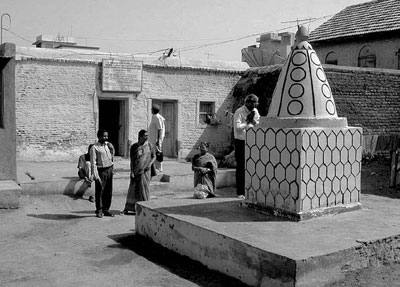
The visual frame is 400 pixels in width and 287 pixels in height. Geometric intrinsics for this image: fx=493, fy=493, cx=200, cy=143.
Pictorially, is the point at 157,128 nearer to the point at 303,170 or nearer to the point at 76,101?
the point at 76,101

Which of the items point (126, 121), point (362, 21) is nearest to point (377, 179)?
point (126, 121)

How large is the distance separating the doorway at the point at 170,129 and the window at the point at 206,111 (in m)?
1.00

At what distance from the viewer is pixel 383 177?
12703 mm

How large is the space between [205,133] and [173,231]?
455 inches

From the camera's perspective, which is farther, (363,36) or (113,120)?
(363,36)

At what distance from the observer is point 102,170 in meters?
8.23

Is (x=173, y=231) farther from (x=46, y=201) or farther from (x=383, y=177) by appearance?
(x=383, y=177)

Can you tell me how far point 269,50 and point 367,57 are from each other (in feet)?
15.8

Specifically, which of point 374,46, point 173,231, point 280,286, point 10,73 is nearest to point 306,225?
point 280,286

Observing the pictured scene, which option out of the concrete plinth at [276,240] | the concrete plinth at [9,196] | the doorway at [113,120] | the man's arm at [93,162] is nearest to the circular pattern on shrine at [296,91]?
the concrete plinth at [276,240]

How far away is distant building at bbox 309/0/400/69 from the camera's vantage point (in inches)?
730

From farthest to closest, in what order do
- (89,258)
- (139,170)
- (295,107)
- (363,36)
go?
(363,36), (139,170), (89,258), (295,107)

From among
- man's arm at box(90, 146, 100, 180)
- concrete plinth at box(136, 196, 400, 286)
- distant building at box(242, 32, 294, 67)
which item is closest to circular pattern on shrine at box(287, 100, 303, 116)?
concrete plinth at box(136, 196, 400, 286)

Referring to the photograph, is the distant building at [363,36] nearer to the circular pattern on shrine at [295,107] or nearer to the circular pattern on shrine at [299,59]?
the circular pattern on shrine at [299,59]
